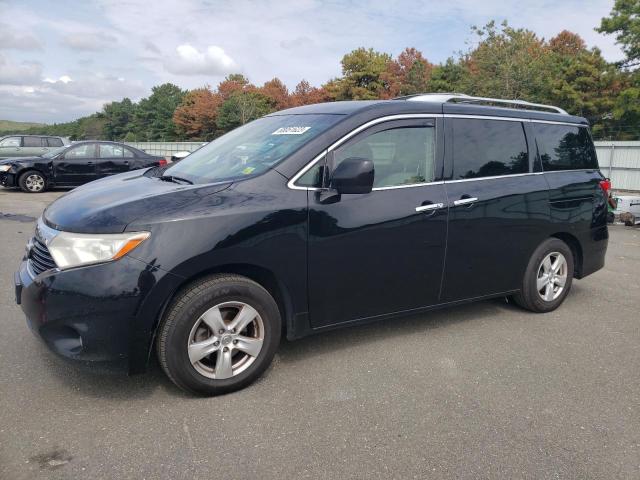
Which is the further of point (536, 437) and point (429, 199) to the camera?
point (429, 199)

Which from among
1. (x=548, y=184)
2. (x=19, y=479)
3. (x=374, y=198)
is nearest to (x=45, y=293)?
(x=19, y=479)

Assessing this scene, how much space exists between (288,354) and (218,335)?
2.80 feet

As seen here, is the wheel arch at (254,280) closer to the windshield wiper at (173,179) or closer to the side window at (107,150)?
the windshield wiper at (173,179)

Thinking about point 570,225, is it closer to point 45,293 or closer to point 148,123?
point 45,293

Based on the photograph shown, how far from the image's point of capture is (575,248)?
5039 millimetres

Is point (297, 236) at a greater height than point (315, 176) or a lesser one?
lesser

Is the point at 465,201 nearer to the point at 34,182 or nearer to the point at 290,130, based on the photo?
the point at 290,130

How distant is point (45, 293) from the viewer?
2.86 meters

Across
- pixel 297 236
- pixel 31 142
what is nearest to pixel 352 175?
pixel 297 236

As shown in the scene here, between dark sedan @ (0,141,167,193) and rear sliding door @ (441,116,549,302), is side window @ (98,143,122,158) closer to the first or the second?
dark sedan @ (0,141,167,193)

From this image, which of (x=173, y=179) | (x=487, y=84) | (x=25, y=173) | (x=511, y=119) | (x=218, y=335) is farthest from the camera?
(x=487, y=84)

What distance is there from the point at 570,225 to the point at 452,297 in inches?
62.0

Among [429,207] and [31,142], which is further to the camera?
[31,142]

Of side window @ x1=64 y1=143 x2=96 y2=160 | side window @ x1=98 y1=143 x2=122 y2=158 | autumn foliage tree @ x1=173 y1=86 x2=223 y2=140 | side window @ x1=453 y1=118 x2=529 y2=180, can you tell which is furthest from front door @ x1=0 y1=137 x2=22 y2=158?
autumn foliage tree @ x1=173 y1=86 x2=223 y2=140
